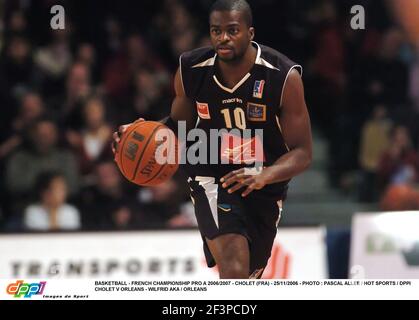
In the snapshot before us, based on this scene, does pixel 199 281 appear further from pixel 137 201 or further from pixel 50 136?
pixel 50 136

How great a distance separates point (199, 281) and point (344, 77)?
5.76ft

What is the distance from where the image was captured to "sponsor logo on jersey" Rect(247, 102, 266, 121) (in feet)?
16.6

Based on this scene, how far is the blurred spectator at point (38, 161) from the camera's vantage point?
251 inches

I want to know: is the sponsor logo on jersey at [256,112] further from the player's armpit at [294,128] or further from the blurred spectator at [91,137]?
the blurred spectator at [91,137]

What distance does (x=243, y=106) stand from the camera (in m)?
5.08

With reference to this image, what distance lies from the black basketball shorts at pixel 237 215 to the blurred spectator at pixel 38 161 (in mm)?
1452

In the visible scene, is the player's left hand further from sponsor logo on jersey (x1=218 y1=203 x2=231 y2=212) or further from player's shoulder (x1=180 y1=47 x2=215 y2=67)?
player's shoulder (x1=180 y1=47 x2=215 y2=67)

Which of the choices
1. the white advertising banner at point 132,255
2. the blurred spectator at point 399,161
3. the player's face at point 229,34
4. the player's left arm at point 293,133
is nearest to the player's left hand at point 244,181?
the player's left arm at point 293,133

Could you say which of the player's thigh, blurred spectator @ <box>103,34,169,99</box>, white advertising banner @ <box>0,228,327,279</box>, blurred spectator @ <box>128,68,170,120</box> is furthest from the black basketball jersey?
blurred spectator @ <box>103,34,169,99</box>

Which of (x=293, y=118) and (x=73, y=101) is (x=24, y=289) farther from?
(x=293, y=118)

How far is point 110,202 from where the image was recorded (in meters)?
6.26

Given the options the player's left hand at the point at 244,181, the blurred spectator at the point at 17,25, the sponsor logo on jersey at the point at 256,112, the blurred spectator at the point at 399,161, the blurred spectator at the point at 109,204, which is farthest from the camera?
the blurred spectator at the point at 399,161
